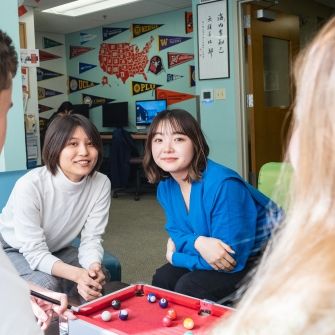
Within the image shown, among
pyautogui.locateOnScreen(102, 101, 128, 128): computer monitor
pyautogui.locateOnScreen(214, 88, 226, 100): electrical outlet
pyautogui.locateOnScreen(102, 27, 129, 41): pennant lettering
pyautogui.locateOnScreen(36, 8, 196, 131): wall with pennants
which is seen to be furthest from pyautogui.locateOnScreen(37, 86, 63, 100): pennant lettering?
pyautogui.locateOnScreen(214, 88, 226, 100): electrical outlet

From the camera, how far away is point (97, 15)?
6.57 m

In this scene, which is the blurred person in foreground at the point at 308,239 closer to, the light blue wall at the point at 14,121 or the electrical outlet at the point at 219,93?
the light blue wall at the point at 14,121

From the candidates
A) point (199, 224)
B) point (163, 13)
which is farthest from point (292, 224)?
point (163, 13)

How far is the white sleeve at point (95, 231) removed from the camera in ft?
6.50

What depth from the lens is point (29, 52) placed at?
3.10 meters

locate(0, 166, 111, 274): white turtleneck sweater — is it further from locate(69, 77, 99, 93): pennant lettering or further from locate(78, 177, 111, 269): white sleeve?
locate(69, 77, 99, 93): pennant lettering

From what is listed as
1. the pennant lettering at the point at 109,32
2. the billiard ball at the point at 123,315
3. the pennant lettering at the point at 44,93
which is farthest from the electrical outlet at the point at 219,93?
the pennant lettering at the point at 44,93

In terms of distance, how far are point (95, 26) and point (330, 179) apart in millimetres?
7311

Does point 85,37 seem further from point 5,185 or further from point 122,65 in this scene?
point 5,185

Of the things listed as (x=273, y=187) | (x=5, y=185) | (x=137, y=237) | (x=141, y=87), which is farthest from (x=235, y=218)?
(x=141, y=87)

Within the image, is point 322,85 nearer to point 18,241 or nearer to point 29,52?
point 18,241

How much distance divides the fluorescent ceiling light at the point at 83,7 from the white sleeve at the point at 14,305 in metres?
5.62

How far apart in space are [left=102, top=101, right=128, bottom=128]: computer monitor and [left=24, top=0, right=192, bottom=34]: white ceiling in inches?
49.7

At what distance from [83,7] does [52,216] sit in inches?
192
